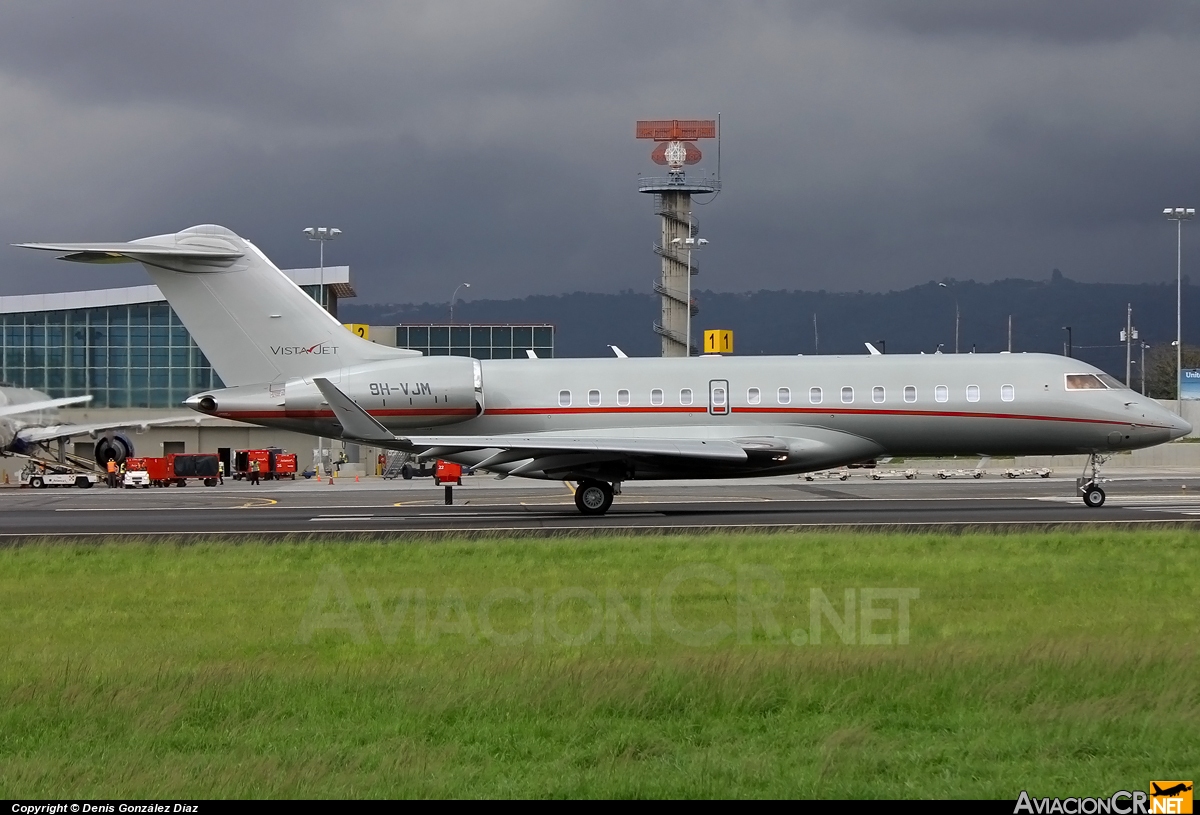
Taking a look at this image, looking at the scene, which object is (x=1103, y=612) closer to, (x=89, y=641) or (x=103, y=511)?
(x=89, y=641)

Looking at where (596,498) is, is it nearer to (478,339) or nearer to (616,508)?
(616,508)

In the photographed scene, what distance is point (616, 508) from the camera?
99.3 feet

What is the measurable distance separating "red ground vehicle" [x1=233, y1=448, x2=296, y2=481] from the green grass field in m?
44.8

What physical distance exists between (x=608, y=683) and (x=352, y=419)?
17941mm

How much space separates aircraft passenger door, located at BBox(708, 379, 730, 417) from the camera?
2770 cm

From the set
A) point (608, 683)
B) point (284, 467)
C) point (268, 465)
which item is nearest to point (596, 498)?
point (608, 683)

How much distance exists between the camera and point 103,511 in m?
32.5

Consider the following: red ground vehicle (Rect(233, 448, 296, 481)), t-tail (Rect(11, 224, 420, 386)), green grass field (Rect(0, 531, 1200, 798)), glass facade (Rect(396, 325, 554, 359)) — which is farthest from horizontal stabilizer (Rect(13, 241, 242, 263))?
glass facade (Rect(396, 325, 554, 359))

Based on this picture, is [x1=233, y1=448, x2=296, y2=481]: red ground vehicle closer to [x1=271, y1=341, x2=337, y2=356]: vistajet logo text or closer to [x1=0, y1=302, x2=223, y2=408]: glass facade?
[x1=0, y1=302, x2=223, y2=408]: glass facade

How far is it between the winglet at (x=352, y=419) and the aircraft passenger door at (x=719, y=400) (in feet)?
23.0

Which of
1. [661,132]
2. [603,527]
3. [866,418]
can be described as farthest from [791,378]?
[661,132]
